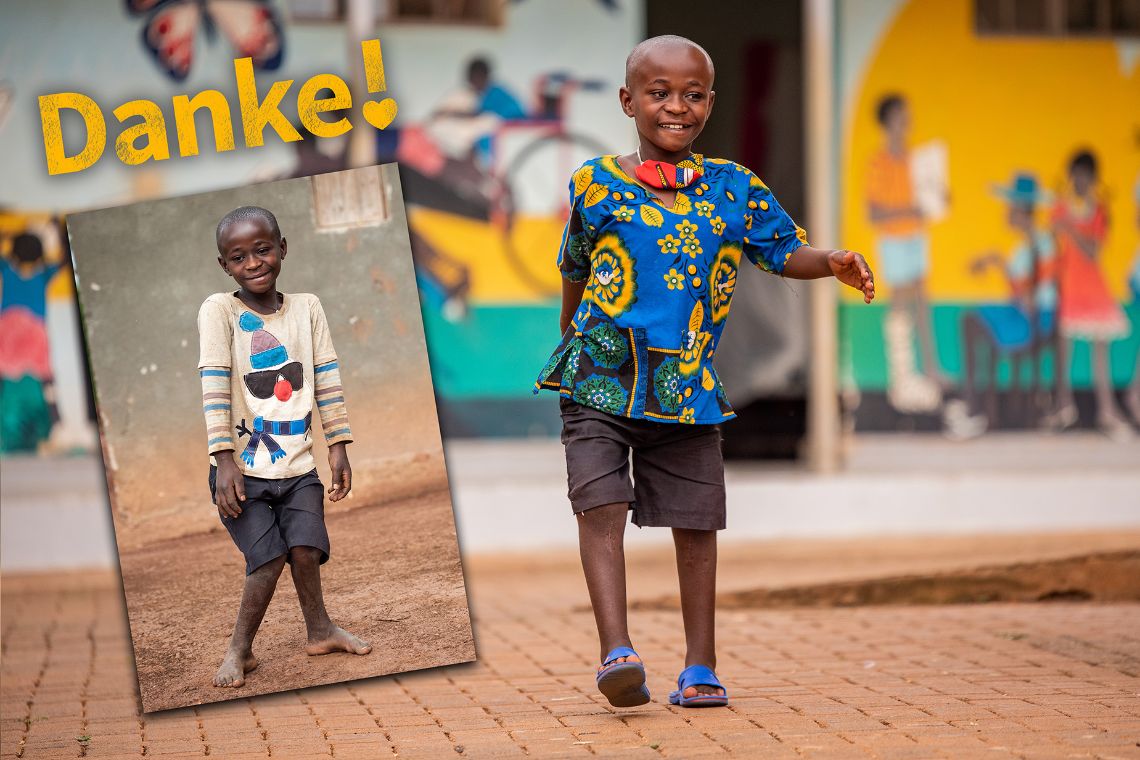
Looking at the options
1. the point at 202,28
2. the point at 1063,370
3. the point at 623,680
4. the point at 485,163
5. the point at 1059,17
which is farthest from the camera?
the point at 1063,370

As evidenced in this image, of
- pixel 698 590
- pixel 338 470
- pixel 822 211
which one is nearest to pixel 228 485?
pixel 338 470

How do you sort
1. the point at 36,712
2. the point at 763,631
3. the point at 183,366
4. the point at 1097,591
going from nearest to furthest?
the point at 183,366
the point at 36,712
the point at 763,631
the point at 1097,591

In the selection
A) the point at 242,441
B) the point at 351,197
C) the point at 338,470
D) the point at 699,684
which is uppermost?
the point at 351,197

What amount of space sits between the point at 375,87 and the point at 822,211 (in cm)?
563

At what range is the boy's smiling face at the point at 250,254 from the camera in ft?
14.0

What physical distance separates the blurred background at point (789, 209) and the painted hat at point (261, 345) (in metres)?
5.09

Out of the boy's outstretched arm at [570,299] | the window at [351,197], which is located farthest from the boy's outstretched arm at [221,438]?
the boy's outstretched arm at [570,299]

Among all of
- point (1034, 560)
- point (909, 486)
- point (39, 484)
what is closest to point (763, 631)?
point (1034, 560)

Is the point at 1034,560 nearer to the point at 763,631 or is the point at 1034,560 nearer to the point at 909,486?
the point at 763,631

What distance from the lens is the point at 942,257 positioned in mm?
10133

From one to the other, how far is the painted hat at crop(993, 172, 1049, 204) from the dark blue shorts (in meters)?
6.86

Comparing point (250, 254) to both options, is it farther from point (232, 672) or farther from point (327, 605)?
point (232, 672)

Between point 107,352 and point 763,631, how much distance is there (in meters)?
2.85

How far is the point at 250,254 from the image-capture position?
14.1 ft
